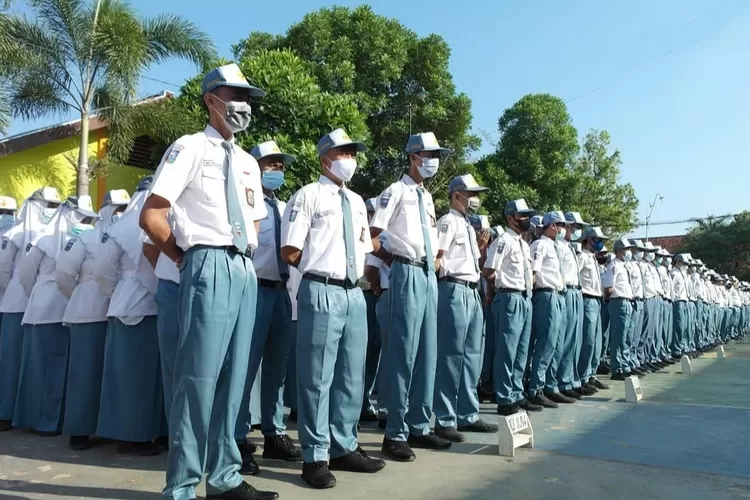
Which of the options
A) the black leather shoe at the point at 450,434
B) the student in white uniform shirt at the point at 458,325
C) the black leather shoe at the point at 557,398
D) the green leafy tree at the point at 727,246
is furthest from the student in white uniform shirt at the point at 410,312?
the green leafy tree at the point at 727,246

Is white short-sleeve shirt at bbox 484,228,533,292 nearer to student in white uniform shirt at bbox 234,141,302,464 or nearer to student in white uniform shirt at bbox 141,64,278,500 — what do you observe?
student in white uniform shirt at bbox 234,141,302,464

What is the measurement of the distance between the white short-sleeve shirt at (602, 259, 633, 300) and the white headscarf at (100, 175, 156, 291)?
7216 mm

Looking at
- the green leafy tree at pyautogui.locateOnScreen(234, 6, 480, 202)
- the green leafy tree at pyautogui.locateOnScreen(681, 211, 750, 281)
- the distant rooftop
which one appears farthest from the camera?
the green leafy tree at pyautogui.locateOnScreen(681, 211, 750, 281)

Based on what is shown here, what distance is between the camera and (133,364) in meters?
5.11

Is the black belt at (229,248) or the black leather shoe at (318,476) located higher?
the black belt at (229,248)

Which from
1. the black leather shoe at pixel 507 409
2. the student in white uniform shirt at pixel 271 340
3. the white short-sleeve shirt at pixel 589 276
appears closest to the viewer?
the student in white uniform shirt at pixel 271 340

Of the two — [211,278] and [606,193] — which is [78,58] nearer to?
[211,278]

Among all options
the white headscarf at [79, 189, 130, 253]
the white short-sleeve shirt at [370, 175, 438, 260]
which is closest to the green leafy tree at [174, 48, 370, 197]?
the white headscarf at [79, 189, 130, 253]

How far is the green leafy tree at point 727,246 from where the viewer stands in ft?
129

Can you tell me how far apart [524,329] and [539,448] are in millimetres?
1936

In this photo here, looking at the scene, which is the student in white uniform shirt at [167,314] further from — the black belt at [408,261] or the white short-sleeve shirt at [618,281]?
the white short-sleeve shirt at [618,281]

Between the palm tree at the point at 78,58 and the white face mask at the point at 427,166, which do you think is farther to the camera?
the palm tree at the point at 78,58

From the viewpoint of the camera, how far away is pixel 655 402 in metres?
7.59

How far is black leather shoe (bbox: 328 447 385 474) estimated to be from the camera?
4316mm
